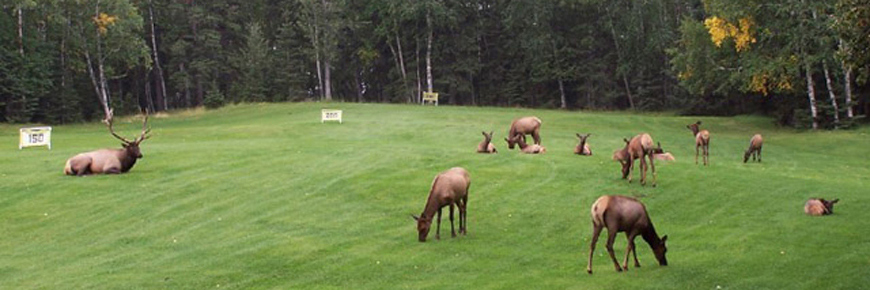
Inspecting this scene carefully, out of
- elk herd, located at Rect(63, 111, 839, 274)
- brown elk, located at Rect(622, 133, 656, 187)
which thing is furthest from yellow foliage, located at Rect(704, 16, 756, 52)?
brown elk, located at Rect(622, 133, 656, 187)

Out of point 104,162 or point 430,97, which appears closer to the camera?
point 104,162

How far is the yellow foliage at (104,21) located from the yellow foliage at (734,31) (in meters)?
43.7

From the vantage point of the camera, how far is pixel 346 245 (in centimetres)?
1580

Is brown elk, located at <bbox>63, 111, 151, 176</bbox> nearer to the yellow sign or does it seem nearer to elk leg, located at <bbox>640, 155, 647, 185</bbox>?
elk leg, located at <bbox>640, 155, 647, 185</bbox>

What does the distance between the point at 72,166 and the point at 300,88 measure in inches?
2230

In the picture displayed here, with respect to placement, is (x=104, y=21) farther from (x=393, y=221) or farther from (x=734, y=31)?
(x=393, y=221)

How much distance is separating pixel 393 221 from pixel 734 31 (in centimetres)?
3334

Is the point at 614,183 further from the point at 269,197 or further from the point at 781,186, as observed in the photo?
the point at 269,197

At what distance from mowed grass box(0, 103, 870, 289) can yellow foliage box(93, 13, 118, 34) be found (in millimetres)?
31997

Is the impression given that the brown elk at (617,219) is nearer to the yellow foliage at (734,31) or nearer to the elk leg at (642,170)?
the elk leg at (642,170)

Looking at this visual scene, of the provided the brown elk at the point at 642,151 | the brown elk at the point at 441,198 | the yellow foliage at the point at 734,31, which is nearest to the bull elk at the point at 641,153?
the brown elk at the point at 642,151

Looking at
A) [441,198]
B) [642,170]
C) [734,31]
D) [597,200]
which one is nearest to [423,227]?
[441,198]

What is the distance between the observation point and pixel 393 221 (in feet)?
58.7

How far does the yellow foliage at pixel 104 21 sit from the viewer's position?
60156mm
